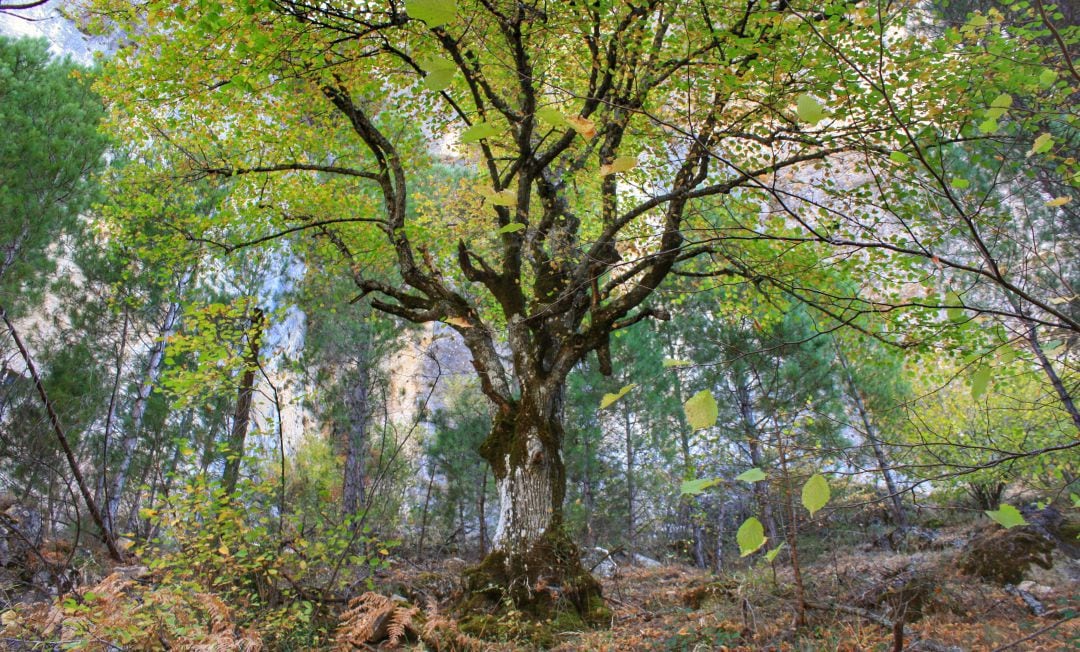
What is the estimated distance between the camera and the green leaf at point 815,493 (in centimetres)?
94

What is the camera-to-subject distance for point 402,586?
21.3 ft

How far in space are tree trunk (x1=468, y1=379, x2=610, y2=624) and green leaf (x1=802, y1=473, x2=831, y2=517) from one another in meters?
4.51

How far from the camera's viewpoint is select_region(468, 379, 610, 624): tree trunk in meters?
5.06

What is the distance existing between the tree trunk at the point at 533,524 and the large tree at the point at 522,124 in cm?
2

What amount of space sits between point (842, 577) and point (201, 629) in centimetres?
553

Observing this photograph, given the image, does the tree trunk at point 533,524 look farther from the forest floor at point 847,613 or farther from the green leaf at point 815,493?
the green leaf at point 815,493

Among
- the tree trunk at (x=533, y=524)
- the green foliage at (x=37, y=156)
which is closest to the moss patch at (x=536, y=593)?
the tree trunk at (x=533, y=524)

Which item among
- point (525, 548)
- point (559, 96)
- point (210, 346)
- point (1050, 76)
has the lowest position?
point (525, 548)

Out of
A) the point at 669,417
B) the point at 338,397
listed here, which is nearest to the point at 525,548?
the point at 338,397

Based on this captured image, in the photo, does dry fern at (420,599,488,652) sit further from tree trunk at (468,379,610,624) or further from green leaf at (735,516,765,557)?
green leaf at (735,516,765,557)

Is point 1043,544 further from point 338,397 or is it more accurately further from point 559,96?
point 338,397

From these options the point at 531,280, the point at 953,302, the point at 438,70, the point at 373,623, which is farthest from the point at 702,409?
the point at 531,280

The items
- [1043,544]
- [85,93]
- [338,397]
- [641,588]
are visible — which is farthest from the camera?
[338,397]

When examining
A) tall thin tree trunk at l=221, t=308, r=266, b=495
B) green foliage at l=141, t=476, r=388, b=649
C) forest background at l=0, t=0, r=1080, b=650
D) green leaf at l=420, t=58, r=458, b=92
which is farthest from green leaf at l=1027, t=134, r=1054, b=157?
tall thin tree trunk at l=221, t=308, r=266, b=495
